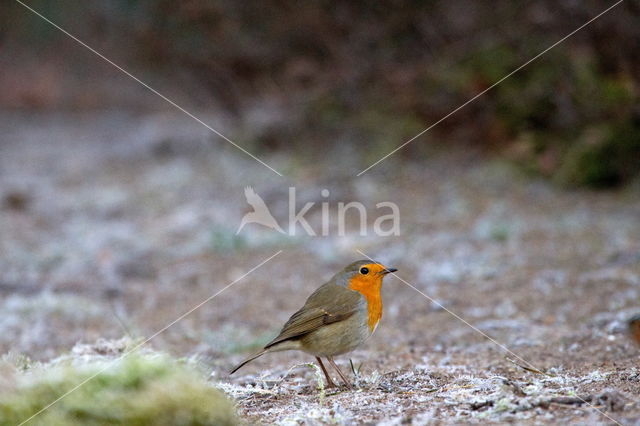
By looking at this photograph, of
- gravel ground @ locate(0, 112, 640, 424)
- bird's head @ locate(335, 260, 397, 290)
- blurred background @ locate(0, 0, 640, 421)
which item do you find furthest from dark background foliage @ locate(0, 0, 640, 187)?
bird's head @ locate(335, 260, 397, 290)

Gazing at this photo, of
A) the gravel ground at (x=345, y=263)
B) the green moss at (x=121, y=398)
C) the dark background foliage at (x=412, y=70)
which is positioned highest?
the dark background foliage at (x=412, y=70)

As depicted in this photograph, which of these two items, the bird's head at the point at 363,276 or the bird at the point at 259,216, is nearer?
the bird's head at the point at 363,276

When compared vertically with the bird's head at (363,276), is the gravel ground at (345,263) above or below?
below

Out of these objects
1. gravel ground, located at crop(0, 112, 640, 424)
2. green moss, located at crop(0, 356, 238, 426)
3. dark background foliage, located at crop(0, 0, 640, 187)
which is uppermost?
dark background foliage, located at crop(0, 0, 640, 187)

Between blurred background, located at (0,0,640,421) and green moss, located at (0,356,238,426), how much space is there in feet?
2.39

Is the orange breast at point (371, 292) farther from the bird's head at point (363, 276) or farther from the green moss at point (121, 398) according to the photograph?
the green moss at point (121, 398)

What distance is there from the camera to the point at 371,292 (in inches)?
177

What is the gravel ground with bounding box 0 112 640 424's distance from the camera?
382cm

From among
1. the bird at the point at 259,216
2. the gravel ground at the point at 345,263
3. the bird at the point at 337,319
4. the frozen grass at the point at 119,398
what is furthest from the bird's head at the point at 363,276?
the bird at the point at 259,216

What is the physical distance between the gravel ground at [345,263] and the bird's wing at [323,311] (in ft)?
0.81

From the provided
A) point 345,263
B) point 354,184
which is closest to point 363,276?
point 345,263

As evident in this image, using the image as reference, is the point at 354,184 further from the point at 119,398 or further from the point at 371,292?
the point at 119,398

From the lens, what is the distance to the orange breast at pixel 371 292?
4.45 meters

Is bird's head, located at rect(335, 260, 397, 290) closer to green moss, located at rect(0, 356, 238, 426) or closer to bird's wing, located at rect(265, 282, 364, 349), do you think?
bird's wing, located at rect(265, 282, 364, 349)
